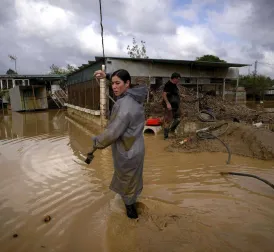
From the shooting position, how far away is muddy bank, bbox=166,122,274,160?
4975 mm

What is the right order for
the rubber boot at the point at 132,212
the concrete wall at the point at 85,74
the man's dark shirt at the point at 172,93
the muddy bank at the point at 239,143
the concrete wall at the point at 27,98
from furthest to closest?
1. the concrete wall at the point at 27,98
2. the concrete wall at the point at 85,74
3. the man's dark shirt at the point at 172,93
4. the muddy bank at the point at 239,143
5. the rubber boot at the point at 132,212

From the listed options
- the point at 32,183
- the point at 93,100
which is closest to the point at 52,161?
the point at 32,183

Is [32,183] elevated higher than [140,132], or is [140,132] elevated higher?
[140,132]

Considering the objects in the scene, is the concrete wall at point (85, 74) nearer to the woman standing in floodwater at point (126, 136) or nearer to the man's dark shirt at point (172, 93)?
the man's dark shirt at point (172, 93)

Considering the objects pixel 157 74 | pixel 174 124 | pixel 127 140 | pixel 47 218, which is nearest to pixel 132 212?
pixel 127 140

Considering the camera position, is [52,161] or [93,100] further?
[93,100]

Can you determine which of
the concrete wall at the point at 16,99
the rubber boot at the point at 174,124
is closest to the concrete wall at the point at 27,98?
the concrete wall at the point at 16,99

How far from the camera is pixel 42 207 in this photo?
308 centimetres

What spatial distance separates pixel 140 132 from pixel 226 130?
4.34 meters

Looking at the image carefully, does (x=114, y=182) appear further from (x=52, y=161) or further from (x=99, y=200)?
(x=52, y=161)

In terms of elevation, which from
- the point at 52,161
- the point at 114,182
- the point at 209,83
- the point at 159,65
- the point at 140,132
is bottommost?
the point at 52,161

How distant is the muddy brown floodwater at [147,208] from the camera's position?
7.54ft

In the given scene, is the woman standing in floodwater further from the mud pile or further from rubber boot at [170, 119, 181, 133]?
the mud pile

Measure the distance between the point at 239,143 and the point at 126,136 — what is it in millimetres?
4160
